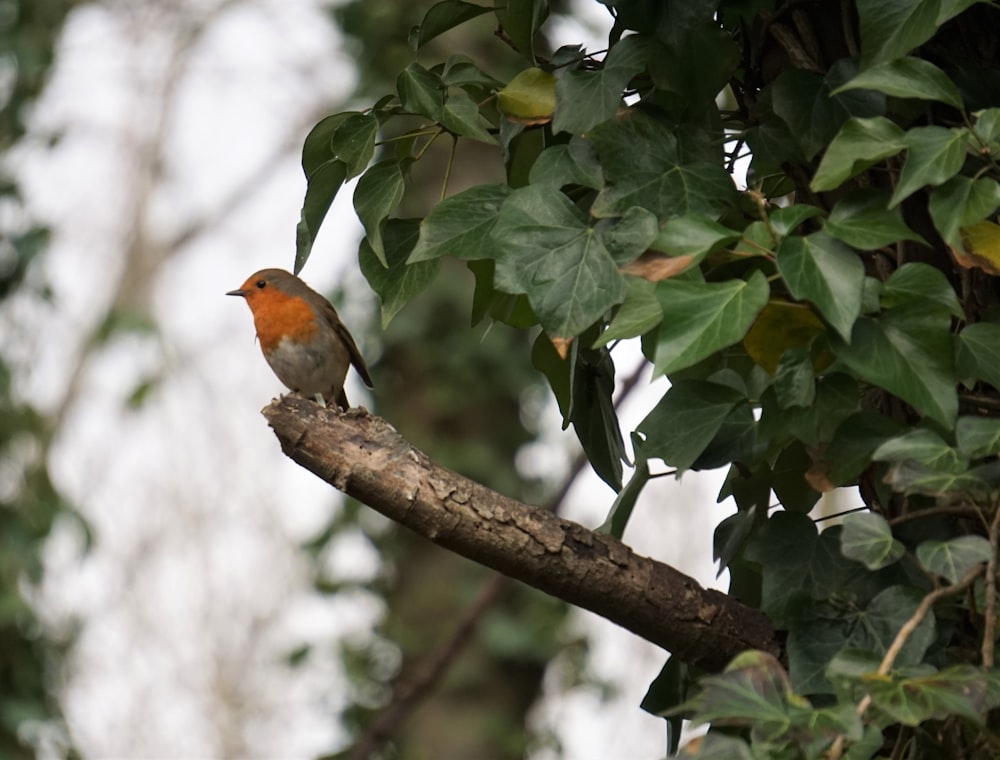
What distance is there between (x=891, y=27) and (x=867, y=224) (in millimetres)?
187

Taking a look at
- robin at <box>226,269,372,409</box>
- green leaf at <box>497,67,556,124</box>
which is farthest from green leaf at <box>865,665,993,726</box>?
robin at <box>226,269,372,409</box>

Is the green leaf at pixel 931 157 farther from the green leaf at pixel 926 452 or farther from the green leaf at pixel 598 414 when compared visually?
the green leaf at pixel 598 414

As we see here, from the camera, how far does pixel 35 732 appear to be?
14.7 feet

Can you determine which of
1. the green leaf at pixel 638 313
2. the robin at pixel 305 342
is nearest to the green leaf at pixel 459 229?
the green leaf at pixel 638 313

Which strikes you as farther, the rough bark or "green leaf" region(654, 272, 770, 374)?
the rough bark

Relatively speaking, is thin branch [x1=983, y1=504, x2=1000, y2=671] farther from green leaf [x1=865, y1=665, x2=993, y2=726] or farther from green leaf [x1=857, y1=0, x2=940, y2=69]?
green leaf [x1=857, y1=0, x2=940, y2=69]

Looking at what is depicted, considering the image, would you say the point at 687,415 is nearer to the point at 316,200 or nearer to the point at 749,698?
the point at 749,698

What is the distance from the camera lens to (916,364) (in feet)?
3.87

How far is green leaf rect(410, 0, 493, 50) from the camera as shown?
1543 mm

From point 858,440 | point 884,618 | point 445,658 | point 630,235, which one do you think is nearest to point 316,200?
point 630,235

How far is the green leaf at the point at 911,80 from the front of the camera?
119 cm

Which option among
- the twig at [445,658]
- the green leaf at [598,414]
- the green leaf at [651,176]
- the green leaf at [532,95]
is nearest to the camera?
the green leaf at [651,176]

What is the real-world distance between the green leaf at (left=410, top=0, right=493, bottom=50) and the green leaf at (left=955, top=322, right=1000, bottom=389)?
2.17ft

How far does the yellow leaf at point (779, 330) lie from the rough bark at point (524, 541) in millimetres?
285
